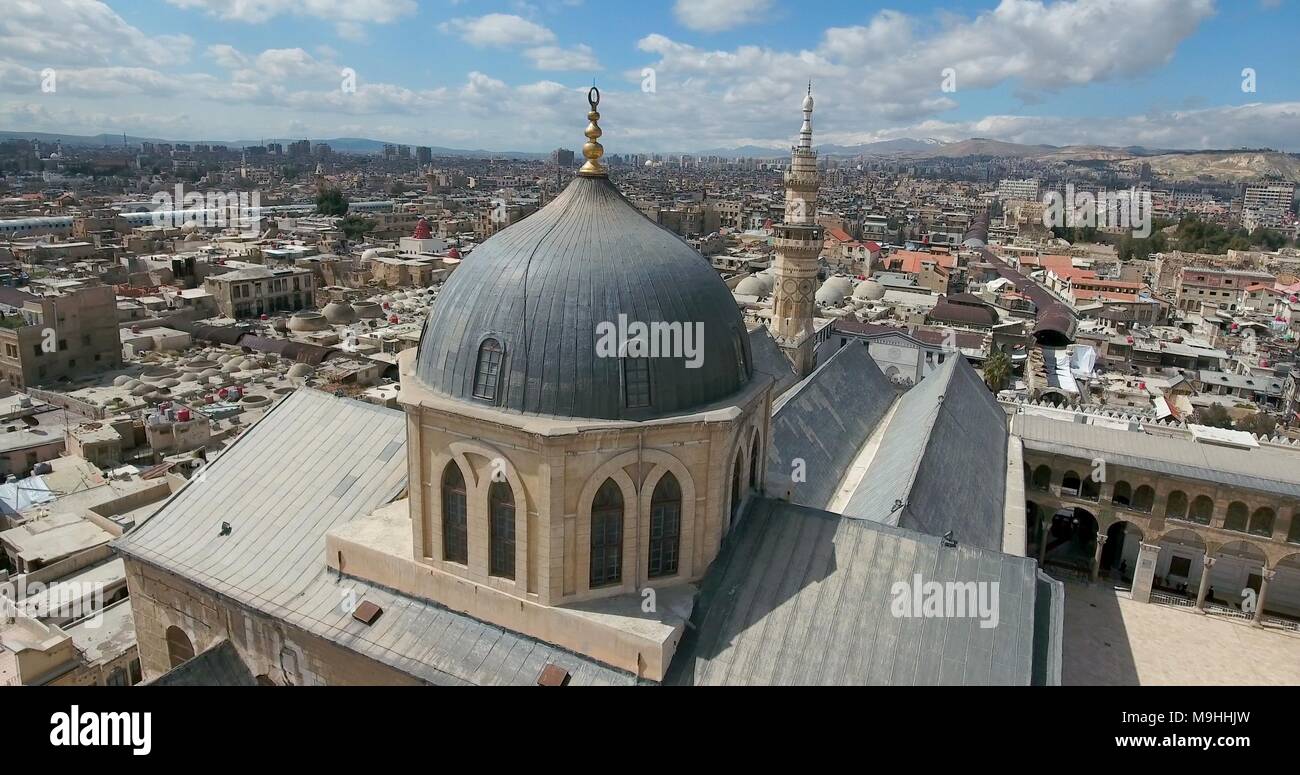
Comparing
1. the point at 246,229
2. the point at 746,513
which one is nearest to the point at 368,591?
the point at 746,513

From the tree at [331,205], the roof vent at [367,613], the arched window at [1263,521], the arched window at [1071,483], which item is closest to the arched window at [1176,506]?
the arched window at [1263,521]

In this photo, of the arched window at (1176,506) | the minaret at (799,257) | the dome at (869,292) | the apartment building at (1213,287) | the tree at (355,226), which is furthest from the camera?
the tree at (355,226)

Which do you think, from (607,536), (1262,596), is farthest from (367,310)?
(1262,596)

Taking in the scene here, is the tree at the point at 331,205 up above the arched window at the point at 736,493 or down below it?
above

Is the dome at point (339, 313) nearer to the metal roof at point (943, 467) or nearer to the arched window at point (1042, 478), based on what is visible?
the metal roof at point (943, 467)

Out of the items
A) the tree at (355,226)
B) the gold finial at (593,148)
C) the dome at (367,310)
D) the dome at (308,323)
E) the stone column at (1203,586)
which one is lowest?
the stone column at (1203,586)
